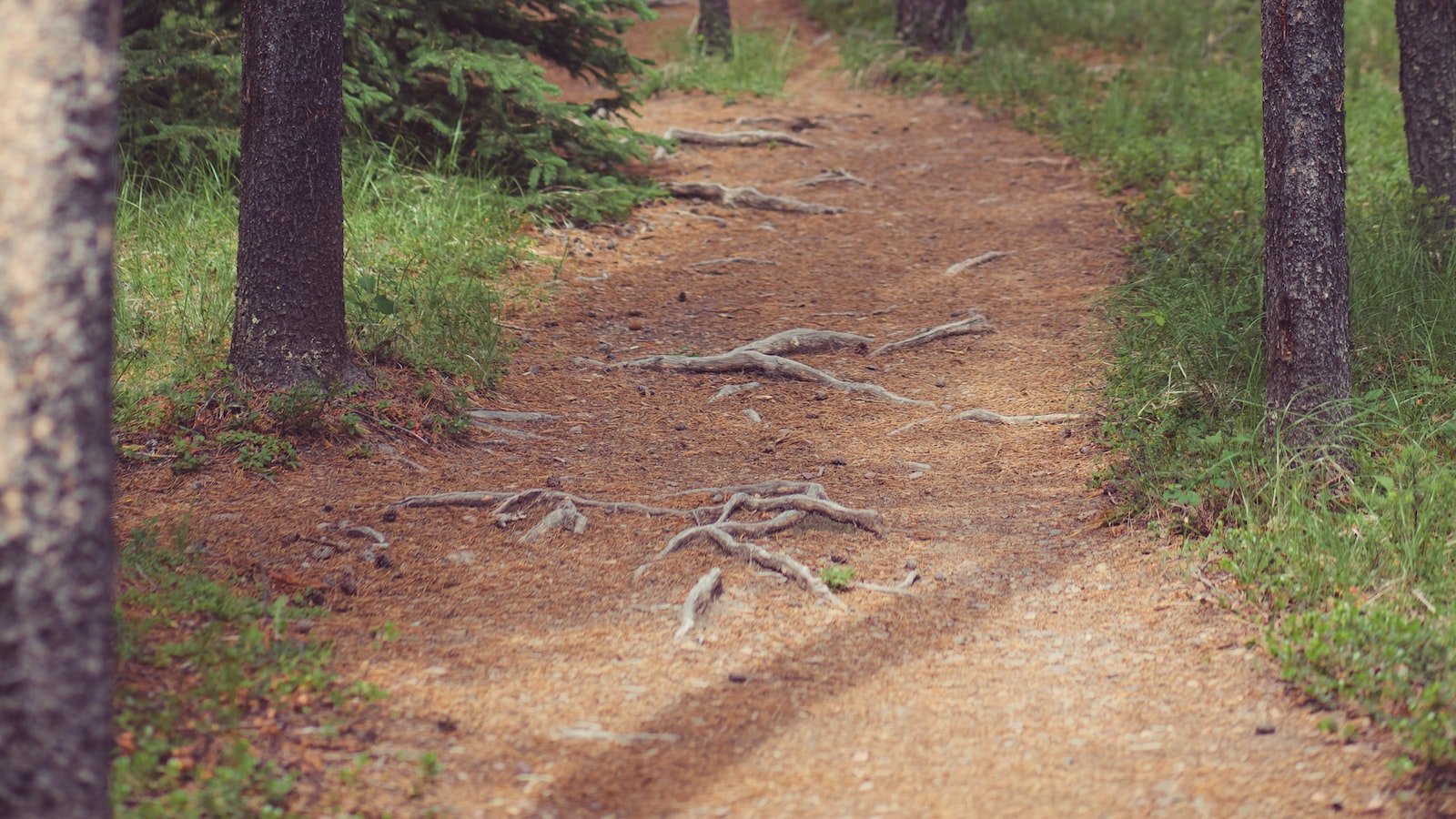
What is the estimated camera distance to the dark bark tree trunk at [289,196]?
17.9 ft

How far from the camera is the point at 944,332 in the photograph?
7496mm

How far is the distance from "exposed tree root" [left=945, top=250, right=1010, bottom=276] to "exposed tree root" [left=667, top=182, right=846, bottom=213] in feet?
5.03

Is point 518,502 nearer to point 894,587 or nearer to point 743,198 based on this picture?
point 894,587

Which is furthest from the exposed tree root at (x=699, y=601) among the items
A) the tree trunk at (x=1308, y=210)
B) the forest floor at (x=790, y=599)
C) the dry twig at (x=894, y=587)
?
the tree trunk at (x=1308, y=210)

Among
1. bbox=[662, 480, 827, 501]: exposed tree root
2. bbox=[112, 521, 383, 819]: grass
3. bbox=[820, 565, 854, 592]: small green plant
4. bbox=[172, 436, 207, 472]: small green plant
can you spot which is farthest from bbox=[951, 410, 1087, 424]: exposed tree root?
bbox=[172, 436, 207, 472]: small green plant

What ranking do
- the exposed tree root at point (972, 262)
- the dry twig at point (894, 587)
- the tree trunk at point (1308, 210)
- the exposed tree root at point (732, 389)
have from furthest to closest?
the exposed tree root at point (972, 262)
the exposed tree root at point (732, 389)
the tree trunk at point (1308, 210)
the dry twig at point (894, 587)

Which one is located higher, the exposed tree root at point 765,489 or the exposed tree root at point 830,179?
the exposed tree root at point 830,179

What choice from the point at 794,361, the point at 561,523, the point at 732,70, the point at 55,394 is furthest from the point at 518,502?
the point at 732,70

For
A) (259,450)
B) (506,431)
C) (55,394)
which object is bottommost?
(506,431)

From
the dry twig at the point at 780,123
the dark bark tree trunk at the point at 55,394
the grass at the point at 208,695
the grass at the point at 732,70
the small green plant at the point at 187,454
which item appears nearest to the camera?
the dark bark tree trunk at the point at 55,394

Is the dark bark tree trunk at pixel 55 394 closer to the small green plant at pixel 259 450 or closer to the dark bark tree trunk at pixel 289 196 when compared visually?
the small green plant at pixel 259 450

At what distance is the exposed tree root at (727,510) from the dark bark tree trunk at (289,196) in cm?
105

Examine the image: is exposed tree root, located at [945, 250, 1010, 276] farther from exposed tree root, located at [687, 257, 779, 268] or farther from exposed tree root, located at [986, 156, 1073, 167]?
exposed tree root, located at [986, 156, 1073, 167]

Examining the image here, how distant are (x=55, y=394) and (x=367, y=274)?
4579mm
